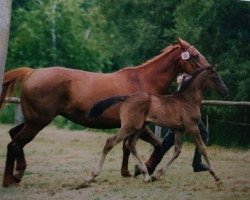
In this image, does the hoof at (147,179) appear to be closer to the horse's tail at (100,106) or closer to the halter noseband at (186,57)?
the horse's tail at (100,106)

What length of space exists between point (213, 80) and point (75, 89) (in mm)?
1975

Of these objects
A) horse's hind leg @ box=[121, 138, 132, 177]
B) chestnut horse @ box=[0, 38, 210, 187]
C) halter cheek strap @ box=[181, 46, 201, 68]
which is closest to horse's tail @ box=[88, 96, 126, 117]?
chestnut horse @ box=[0, 38, 210, 187]

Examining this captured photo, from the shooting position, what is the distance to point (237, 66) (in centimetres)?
1694

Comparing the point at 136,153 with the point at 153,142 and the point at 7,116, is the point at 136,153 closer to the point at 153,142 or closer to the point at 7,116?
the point at 153,142

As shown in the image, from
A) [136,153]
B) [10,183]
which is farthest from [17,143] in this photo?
[136,153]

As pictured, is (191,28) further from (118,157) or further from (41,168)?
(41,168)

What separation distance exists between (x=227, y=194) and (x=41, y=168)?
14.0ft

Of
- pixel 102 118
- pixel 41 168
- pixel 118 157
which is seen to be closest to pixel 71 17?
pixel 118 157

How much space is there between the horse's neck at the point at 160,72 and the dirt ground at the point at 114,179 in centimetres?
138

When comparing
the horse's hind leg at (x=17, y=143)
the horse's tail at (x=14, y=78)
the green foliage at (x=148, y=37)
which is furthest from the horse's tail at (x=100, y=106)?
the green foliage at (x=148, y=37)

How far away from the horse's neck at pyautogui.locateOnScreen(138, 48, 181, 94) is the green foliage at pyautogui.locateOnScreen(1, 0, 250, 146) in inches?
220

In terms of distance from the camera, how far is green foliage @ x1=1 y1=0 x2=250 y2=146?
17.0 metres

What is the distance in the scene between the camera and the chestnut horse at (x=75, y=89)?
30.0ft

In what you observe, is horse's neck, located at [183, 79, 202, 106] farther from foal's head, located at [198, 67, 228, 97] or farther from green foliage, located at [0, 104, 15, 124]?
green foliage, located at [0, 104, 15, 124]
